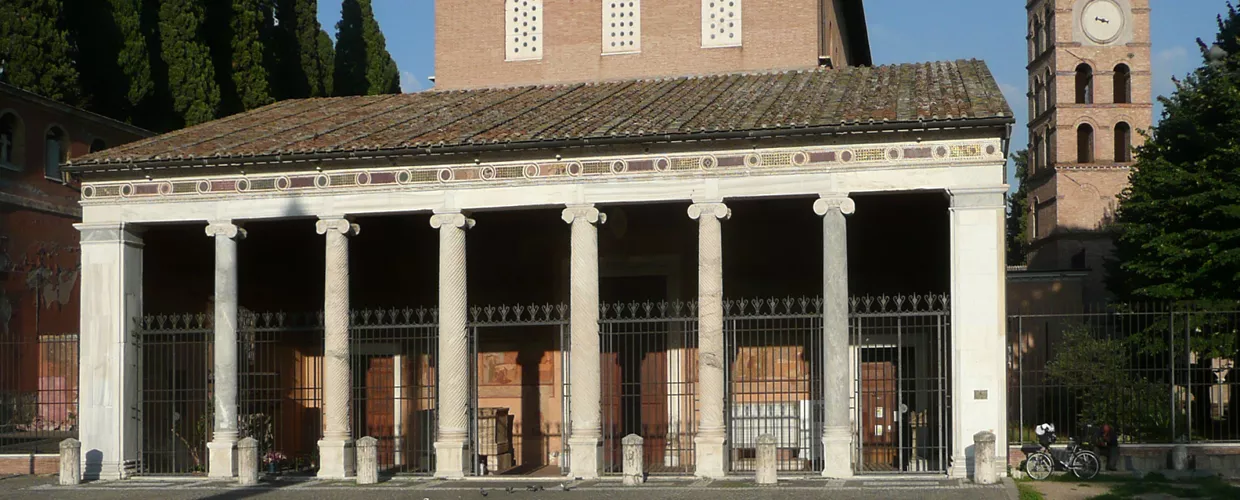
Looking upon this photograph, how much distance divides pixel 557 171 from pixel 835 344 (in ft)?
13.3

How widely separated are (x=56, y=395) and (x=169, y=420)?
2497 millimetres

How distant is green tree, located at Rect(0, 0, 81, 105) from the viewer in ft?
83.3

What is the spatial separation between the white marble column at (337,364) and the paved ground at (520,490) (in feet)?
1.54

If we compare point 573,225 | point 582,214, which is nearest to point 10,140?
point 573,225

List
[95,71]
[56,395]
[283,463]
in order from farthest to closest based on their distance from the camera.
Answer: [95,71]
[56,395]
[283,463]

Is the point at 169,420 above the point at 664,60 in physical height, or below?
below

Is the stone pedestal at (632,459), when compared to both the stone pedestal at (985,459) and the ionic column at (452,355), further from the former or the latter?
the stone pedestal at (985,459)

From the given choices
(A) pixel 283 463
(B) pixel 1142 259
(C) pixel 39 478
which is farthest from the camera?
(B) pixel 1142 259

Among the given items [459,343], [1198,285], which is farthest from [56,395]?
[1198,285]

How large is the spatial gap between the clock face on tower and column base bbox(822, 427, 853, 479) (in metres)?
31.5

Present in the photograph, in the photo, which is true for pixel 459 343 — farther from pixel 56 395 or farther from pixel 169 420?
pixel 56 395

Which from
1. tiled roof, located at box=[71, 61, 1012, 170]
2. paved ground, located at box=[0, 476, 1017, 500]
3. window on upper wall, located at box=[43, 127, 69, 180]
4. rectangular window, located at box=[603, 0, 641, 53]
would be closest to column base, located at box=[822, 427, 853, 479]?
paved ground, located at box=[0, 476, 1017, 500]

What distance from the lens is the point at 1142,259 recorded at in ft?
84.8

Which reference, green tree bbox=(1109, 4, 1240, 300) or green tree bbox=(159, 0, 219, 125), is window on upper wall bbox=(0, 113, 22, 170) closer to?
green tree bbox=(159, 0, 219, 125)
